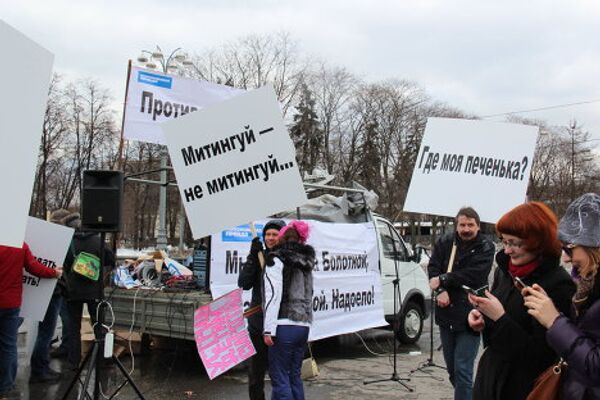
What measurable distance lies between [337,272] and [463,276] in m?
3.38

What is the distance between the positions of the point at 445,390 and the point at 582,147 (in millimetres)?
46889

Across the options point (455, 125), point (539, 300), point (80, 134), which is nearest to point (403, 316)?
point (455, 125)

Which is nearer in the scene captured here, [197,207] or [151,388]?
[197,207]

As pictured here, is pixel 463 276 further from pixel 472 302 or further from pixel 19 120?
pixel 19 120

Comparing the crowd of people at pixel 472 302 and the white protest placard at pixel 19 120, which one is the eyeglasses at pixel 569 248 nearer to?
the crowd of people at pixel 472 302

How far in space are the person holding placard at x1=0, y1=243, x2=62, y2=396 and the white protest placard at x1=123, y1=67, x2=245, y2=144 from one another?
295 cm

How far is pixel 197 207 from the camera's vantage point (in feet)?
16.8

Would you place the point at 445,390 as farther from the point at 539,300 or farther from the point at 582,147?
the point at 582,147

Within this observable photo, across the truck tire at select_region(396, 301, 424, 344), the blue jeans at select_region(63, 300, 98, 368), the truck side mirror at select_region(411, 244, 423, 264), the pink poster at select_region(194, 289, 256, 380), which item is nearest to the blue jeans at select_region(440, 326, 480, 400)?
the pink poster at select_region(194, 289, 256, 380)

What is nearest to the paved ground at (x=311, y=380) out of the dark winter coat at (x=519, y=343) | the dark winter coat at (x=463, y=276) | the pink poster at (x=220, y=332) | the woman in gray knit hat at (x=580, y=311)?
the pink poster at (x=220, y=332)

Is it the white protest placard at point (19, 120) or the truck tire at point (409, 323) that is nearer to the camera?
the white protest placard at point (19, 120)

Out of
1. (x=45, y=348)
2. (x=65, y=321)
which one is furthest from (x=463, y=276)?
(x=65, y=321)

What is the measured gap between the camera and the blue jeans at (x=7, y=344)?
19.6 feet

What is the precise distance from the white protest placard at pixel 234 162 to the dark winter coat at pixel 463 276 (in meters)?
1.48
